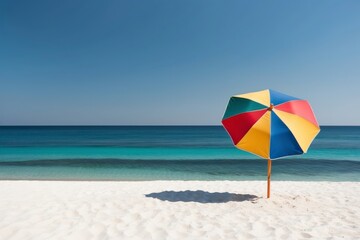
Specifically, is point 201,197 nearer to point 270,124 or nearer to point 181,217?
point 181,217

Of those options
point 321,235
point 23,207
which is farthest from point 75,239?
point 321,235

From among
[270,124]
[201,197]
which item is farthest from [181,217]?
[270,124]

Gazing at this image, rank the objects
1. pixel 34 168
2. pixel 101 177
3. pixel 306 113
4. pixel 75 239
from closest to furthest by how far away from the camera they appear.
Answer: pixel 75 239
pixel 306 113
pixel 101 177
pixel 34 168

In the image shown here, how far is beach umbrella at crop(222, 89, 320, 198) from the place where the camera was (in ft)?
20.0

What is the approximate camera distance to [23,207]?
6828mm

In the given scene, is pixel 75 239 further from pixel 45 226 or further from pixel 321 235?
pixel 321 235

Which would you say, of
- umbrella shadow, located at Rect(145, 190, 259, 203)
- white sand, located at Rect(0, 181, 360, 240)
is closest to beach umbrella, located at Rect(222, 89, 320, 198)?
white sand, located at Rect(0, 181, 360, 240)

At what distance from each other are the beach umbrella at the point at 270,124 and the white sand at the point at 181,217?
150cm

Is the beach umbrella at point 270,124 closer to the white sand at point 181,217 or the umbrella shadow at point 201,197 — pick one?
the white sand at point 181,217

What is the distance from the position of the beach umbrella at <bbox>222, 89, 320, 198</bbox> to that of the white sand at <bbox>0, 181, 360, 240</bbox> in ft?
4.91

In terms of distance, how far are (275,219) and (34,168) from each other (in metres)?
18.5

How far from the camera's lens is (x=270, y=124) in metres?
6.27

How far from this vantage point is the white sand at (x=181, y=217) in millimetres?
5023

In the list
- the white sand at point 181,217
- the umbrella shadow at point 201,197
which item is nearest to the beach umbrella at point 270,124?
the white sand at point 181,217
